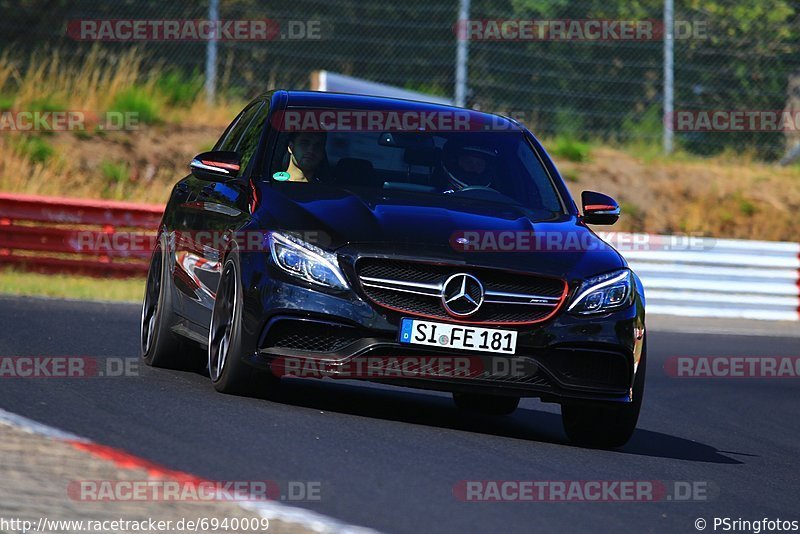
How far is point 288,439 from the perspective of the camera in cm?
657

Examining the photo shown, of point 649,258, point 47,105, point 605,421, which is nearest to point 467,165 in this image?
point 605,421

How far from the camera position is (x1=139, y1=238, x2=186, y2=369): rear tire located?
9008 millimetres

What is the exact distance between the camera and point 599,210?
28.2 ft

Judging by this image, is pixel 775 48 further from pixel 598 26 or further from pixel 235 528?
pixel 235 528

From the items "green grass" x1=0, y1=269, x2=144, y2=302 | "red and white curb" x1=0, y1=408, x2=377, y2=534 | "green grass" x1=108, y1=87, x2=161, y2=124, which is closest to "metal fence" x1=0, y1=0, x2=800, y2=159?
"green grass" x1=108, y1=87, x2=161, y2=124

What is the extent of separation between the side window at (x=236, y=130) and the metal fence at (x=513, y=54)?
1234 centimetres

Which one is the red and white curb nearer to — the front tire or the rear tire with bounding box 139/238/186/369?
the front tire

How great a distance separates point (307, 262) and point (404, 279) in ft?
1.47

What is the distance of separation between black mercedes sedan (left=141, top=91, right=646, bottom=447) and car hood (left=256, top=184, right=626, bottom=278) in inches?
0.4

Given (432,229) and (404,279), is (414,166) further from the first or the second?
(404,279)

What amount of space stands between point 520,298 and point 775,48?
18.4m

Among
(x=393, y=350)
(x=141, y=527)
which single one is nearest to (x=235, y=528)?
(x=141, y=527)

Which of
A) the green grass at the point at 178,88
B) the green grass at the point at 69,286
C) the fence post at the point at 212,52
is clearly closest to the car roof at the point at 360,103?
the green grass at the point at 69,286

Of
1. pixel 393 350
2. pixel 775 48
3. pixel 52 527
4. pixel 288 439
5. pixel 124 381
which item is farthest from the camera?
pixel 775 48
